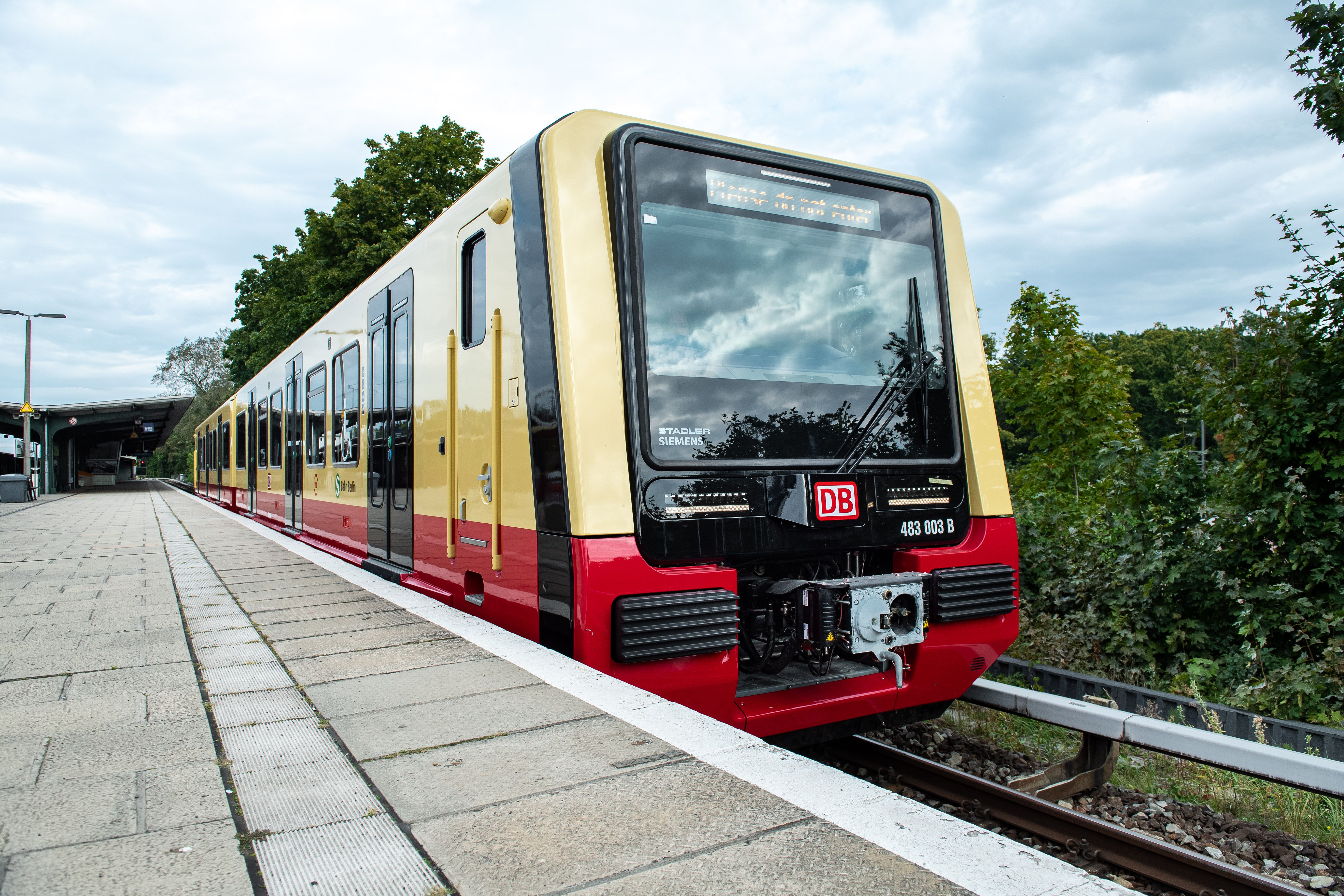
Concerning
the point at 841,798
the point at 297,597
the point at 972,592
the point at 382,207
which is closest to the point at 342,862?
the point at 841,798

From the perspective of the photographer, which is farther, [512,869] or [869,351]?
[869,351]

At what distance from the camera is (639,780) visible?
2539mm

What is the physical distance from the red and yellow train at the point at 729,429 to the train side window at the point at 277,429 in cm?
905

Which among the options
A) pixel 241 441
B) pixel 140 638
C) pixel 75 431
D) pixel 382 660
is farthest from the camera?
pixel 75 431

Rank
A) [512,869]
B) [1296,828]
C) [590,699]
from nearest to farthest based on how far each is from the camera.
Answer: [512,869]
[590,699]
[1296,828]

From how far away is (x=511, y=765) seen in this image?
2.71 metres

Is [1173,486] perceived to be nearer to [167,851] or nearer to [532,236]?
[532,236]

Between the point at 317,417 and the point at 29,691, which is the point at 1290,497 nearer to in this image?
the point at 29,691

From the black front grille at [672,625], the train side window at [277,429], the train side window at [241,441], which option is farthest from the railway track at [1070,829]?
the train side window at [241,441]

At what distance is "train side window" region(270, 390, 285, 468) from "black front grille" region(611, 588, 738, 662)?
10.7m

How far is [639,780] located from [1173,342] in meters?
76.1

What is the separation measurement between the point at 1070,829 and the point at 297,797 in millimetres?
2885

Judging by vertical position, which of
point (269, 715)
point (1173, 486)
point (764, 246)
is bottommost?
point (269, 715)

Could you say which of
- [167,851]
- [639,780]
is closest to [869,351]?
[639,780]
